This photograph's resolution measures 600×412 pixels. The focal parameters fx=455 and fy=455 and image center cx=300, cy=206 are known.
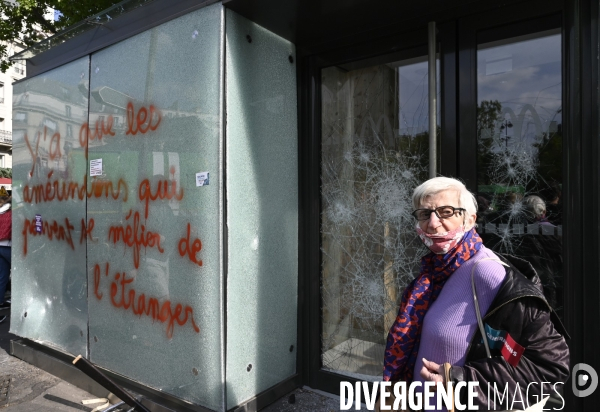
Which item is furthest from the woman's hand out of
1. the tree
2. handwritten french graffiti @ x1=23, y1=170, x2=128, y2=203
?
the tree

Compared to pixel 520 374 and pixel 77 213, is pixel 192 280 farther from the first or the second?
pixel 520 374

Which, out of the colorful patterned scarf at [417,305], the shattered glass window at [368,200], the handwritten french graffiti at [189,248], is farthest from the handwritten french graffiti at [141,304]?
the colorful patterned scarf at [417,305]

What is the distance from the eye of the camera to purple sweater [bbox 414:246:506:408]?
5.17ft

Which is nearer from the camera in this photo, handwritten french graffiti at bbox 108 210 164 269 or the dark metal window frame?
the dark metal window frame

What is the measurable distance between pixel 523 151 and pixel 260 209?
6.02 feet

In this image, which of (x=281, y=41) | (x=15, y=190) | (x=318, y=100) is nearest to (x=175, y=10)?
(x=281, y=41)

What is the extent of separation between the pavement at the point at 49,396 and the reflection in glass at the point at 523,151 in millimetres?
1787

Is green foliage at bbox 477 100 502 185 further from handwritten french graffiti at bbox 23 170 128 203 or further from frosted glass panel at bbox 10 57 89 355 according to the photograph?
frosted glass panel at bbox 10 57 89 355

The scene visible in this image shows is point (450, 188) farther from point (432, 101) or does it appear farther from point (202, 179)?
point (202, 179)

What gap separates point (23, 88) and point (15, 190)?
44.1 inches

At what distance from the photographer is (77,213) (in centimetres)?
420

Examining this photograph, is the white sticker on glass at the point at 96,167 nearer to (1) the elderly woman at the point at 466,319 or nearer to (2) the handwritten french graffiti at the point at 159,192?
(2) the handwritten french graffiti at the point at 159,192

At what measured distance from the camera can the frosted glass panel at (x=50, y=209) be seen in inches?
165

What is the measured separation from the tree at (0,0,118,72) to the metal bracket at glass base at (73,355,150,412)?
267 inches
